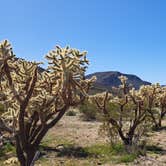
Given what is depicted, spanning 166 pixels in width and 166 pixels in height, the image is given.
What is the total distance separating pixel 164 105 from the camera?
27.4 m

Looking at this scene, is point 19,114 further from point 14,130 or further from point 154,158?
point 154,158

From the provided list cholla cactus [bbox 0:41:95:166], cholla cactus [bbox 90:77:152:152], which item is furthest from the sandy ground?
cholla cactus [bbox 0:41:95:166]

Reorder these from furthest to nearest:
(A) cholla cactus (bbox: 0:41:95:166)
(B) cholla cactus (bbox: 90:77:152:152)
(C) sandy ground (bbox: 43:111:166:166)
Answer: (B) cholla cactus (bbox: 90:77:152:152) → (C) sandy ground (bbox: 43:111:166:166) → (A) cholla cactus (bbox: 0:41:95:166)

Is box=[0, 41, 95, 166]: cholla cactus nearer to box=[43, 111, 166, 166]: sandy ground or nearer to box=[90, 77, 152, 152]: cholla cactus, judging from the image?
box=[43, 111, 166, 166]: sandy ground

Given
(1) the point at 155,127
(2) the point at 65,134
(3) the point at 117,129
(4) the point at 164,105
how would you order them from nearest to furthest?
1. (3) the point at 117,129
2. (2) the point at 65,134
3. (1) the point at 155,127
4. (4) the point at 164,105

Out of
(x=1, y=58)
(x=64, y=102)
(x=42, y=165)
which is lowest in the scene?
(x=42, y=165)

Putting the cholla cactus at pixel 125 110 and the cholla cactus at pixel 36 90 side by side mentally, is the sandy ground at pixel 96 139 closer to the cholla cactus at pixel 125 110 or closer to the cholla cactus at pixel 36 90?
the cholla cactus at pixel 125 110

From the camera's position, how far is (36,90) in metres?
9.18

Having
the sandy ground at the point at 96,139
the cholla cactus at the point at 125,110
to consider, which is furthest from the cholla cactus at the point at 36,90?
the cholla cactus at the point at 125,110

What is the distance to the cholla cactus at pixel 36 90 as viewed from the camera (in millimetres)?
7832

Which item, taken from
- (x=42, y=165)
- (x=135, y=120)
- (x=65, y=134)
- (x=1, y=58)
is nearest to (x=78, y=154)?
(x=42, y=165)

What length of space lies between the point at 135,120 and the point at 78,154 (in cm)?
448

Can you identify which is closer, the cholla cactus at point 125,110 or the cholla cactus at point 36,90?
the cholla cactus at point 36,90

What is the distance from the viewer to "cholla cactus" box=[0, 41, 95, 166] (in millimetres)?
7832
